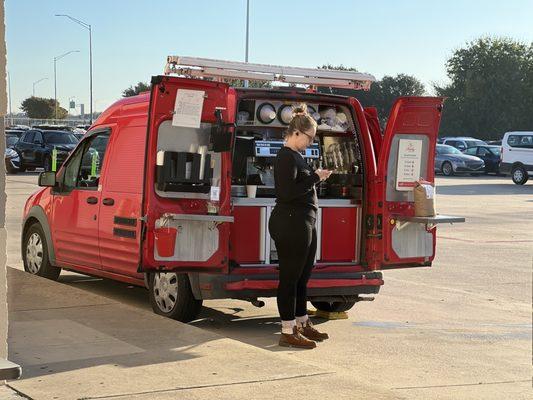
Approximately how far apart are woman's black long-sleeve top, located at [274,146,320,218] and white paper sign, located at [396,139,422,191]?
1404 mm

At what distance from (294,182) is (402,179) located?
5.36 ft

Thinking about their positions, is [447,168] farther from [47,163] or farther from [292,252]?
[292,252]

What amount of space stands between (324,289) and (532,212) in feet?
50.9

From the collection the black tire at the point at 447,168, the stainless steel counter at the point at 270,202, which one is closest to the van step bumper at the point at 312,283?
the stainless steel counter at the point at 270,202

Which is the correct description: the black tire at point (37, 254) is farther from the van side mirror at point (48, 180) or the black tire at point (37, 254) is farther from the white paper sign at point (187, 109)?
the white paper sign at point (187, 109)

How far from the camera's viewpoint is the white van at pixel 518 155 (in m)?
36.7

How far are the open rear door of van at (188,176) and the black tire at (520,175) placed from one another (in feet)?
98.5

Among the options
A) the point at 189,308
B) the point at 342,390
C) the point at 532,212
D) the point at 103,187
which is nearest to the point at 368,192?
the point at 189,308

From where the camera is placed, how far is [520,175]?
3678cm

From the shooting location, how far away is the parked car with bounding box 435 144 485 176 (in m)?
43.0

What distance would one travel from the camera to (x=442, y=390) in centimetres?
638

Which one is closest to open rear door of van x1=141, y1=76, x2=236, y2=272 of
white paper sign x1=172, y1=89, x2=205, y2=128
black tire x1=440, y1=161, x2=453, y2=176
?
white paper sign x1=172, y1=89, x2=205, y2=128

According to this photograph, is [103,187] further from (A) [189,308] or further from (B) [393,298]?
(B) [393,298]

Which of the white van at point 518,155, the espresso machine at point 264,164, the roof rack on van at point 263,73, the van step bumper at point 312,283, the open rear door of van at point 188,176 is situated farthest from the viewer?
the white van at point 518,155
